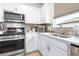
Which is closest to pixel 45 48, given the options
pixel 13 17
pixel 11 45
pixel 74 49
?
pixel 11 45

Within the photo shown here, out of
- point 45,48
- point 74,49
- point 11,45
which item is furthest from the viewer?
point 45,48

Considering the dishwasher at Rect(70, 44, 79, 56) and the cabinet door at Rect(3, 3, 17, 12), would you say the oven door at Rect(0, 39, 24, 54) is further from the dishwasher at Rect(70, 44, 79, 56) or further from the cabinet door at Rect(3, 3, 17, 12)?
the dishwasher at Rect(70, 44, 79, 56)

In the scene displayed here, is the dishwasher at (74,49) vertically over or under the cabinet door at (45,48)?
over

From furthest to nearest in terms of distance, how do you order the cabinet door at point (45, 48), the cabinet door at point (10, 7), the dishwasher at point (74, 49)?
1. the cabinet door at point (45, 48)
2. the cabinet door at point (10, 7)
3. the dishwasher at point (74, 49)

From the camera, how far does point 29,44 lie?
4.98ft

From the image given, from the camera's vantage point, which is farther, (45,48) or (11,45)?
(45,48)

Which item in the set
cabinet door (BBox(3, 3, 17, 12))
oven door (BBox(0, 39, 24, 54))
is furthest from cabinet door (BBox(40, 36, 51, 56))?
cabinet door (BBox(3, 3, 17, 12))

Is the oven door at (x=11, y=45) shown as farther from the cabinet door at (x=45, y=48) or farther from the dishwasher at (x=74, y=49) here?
the dishwasher at (x=74, y=49)

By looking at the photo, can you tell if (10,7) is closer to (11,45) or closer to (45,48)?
(11,45)

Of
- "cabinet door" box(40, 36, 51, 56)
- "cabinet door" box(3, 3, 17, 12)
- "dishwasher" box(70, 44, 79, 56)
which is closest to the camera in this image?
"dishwasher" box(70, 44, 79, 56)

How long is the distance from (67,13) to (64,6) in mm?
114

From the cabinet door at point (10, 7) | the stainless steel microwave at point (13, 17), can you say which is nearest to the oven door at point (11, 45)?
the stainless steel microwave at point (13, 17)

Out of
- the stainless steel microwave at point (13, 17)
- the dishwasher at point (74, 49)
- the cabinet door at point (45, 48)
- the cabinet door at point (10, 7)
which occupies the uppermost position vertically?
the cabinet door at point (10, 7)

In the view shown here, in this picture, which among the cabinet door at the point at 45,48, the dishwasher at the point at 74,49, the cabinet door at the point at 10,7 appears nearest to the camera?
the dishwasher at the point at 74,49
